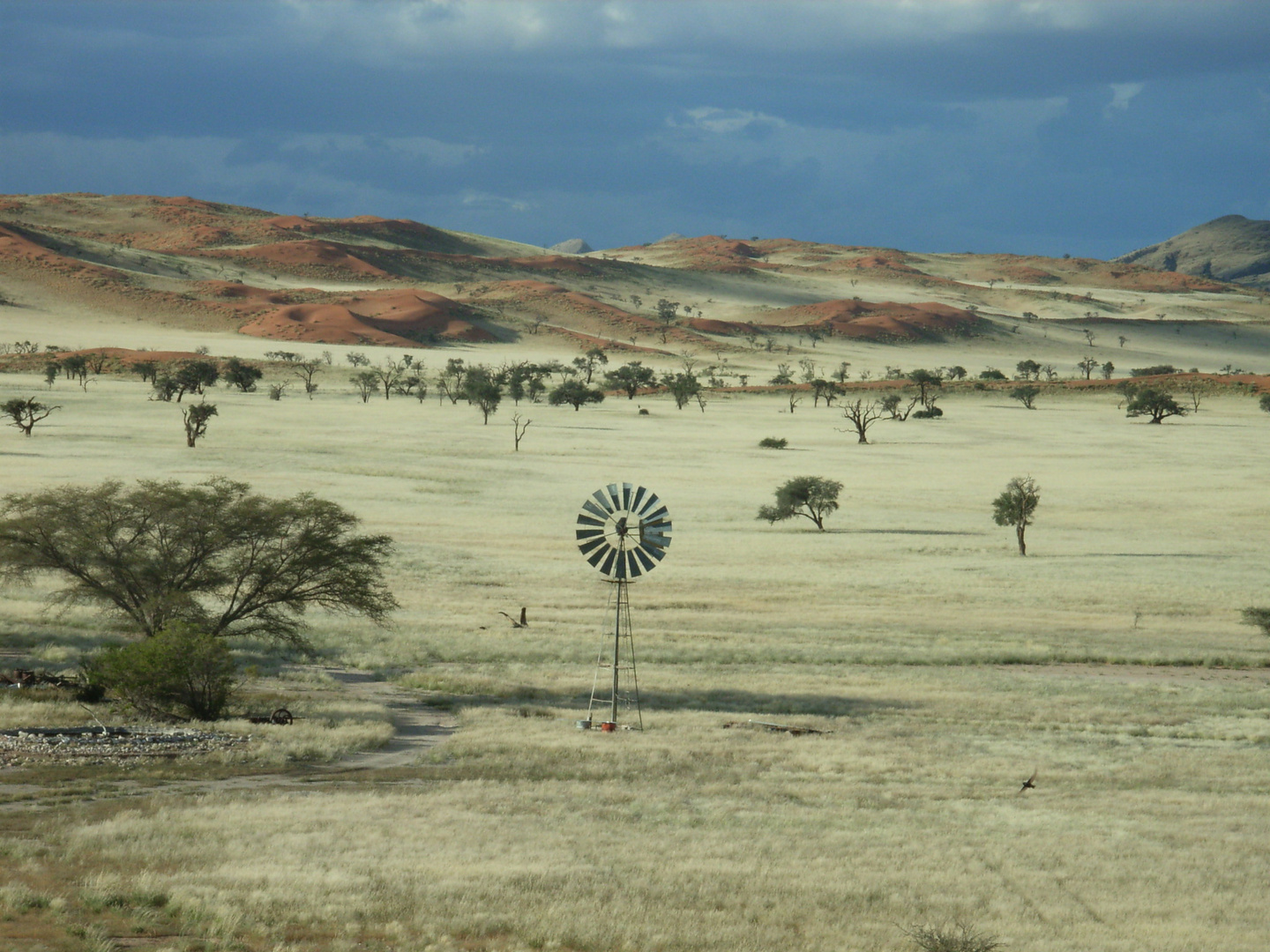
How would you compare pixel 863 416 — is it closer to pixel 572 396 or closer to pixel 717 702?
pixel 572 396

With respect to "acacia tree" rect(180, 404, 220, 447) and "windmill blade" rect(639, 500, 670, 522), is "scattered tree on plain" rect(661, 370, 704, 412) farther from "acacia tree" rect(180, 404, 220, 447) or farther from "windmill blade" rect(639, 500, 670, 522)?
"windmill blade" rect(639, 500, 670, 522)

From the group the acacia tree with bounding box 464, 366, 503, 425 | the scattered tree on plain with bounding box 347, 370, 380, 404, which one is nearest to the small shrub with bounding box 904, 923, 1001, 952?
the acacia tree with bounding box 464, 366, 503, 425

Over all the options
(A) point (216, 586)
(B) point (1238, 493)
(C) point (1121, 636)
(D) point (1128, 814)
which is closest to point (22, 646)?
(A) point (216, 586)

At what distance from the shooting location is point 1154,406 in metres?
118

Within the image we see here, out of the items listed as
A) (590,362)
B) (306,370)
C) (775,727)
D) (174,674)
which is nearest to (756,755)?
(775,727)

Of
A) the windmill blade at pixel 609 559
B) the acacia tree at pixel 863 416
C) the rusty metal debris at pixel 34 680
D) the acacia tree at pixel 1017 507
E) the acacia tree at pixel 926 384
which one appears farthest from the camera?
the acacia tree at pixel 926 384

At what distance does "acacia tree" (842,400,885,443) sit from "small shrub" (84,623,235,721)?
7706cm

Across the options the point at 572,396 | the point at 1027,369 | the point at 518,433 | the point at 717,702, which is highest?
the point at 1027,369

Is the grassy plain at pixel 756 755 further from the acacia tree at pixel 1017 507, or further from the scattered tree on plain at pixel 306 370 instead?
the scattered tree on plain at pixel 306 370

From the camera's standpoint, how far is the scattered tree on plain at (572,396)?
123625mm

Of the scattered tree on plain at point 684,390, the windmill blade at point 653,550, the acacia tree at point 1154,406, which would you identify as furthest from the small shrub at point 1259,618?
the scattered tree on plain at point 684,390

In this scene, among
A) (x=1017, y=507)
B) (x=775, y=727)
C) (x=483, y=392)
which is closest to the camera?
(x=775, y=727)

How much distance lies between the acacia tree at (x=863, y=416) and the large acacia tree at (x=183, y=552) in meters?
73.1

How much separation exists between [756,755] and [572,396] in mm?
102286
